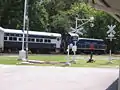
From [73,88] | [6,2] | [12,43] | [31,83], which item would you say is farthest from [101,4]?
[6,2]

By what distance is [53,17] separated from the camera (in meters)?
73.5

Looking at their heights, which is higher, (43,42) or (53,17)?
(53,17)

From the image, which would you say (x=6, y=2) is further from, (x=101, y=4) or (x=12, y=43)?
(x=101, y=4)

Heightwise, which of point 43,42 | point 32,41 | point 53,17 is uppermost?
point 53,17

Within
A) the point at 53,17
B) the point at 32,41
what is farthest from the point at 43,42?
the point at 53,17

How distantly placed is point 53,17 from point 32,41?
39.1ft

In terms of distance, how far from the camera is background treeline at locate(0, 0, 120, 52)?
67.8 meters

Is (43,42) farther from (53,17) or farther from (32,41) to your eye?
(53,17)

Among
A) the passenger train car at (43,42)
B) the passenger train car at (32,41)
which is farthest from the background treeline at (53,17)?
the passenger train car at (32,41)

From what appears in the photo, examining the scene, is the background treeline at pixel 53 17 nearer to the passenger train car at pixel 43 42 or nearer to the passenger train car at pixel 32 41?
the passenger train car at pixel 43 42

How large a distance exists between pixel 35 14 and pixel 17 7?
320cm

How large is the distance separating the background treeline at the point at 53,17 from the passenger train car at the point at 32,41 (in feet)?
17.0

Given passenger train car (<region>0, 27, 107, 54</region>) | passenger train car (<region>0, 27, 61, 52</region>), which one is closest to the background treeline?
passenger train car (<region>0, 27, 107, 54</region>)

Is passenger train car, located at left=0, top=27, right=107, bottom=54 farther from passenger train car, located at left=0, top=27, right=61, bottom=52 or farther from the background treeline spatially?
the background treeline
